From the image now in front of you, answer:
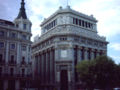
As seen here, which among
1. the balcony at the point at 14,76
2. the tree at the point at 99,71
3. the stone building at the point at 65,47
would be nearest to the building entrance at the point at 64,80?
the stone building at the point at 65,47

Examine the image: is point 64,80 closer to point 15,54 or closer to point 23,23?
point 15,54

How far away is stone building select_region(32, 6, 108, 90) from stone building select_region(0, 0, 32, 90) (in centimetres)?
1182

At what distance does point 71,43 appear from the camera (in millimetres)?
69812

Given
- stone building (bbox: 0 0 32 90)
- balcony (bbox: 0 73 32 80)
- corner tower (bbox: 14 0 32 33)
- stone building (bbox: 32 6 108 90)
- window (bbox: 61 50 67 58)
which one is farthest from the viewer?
window (bbox: 61 50 67 58)

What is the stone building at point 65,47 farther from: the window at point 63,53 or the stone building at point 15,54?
the stone building at point 15,54

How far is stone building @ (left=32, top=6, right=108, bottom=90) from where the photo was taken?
6838 centimetres

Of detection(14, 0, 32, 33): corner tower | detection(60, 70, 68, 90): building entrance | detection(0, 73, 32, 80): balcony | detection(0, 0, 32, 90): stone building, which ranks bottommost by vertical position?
detection(60, 70, 68, 90): building entrance

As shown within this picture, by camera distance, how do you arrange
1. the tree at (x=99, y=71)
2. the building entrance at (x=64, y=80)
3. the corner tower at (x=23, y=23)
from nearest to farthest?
the tree at (x=99, y=71) → the corner tower at (x=23, y=23) → the building entrance at (x=64, y=80)

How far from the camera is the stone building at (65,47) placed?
68.4 meters

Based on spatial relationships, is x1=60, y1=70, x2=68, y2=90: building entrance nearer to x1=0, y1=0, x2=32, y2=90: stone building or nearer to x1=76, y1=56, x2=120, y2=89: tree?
x1=0, y1=0, x2=32, y2=90: stone building

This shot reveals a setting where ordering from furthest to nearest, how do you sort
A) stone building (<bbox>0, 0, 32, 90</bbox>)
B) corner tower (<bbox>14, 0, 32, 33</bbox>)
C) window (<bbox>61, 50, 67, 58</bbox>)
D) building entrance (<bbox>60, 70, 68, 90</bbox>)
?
window (<bbox>61, 50, 67, 58</bbox>) → building entrance (<bbox>60, 70, 68, 90</bbox>) → corner tower (<bbox>14, 0, 32, 33</bbox>) → stone building (<bbox>0, 0, 32, 90</bbox>)

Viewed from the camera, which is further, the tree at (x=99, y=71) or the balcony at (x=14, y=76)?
the balcony at (x=14, y=76)

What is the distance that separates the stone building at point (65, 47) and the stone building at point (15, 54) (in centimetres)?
1182

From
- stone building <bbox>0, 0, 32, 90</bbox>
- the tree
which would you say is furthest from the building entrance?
the tree
